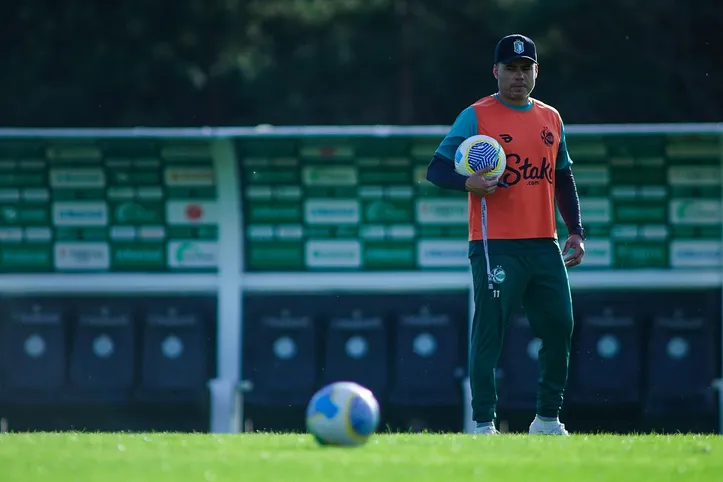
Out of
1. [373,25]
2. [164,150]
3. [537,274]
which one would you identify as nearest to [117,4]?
[373,25]

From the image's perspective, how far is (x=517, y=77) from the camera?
28.8ft

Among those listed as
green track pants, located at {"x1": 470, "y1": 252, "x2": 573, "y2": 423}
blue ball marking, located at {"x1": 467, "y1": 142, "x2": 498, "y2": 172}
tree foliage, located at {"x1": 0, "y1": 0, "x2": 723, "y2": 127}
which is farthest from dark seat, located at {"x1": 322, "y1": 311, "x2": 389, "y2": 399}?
tree foliage, located at {"x1": 0, "y1": 0, "x2": 723, "y2": 127}

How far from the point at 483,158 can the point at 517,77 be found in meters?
0.53

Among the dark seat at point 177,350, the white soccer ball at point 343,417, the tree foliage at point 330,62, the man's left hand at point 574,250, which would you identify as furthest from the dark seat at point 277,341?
the tree foliage at point 330,62

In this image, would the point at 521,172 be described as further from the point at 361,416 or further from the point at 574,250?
the point at 361,416

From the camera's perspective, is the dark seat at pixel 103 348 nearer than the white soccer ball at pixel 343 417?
No

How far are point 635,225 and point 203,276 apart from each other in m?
3.35

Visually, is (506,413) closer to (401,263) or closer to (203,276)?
(401,263)

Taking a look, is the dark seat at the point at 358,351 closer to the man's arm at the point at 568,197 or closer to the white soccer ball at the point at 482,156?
the man's arm at the point at 568,197

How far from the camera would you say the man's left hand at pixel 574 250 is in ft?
29.9

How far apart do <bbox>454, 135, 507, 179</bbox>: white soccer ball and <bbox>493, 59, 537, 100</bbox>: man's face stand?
35 cm

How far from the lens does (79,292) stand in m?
12.6

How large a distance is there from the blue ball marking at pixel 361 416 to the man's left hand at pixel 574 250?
6.23ft

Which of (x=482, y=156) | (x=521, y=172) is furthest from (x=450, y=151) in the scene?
(x=521, y=172)
